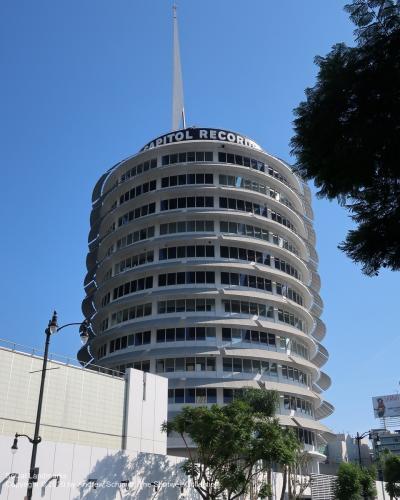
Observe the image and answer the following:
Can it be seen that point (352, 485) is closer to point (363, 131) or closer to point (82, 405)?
point (82, 405)

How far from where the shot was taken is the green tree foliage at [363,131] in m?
10.7

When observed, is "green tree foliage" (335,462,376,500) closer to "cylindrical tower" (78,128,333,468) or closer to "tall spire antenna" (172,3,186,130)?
"cylindrical tower" (78,128,333,468)

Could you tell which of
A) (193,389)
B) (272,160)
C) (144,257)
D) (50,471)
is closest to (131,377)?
(50,471)

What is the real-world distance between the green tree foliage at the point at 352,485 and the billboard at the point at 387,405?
339ft

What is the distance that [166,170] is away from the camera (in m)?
77.8

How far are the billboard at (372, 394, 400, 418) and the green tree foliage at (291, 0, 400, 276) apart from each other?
166690mm

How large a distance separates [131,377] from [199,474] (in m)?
9.32

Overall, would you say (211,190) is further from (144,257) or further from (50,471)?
(50,471)

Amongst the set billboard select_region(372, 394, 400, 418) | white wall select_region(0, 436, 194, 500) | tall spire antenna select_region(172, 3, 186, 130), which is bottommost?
white wall select_region(0, 436, 194, 500)

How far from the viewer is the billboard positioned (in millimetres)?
163938

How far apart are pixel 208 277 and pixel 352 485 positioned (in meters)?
30.1

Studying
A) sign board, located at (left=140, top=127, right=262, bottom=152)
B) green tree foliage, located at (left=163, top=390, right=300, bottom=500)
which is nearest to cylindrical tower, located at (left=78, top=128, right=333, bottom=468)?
sign board, located at (left=140, top=127, right=262, bottom=152)

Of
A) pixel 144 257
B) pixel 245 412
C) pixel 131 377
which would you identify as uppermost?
pixel 144 257

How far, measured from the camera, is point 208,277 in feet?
237
